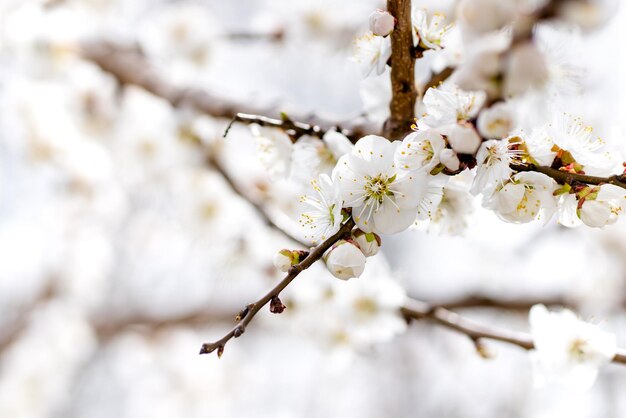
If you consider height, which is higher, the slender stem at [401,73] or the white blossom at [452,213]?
the slender stem at [401,73]

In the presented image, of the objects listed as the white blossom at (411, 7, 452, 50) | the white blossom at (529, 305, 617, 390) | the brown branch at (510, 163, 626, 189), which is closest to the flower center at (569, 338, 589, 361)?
the white blossom at (529, 305, 617, 390)

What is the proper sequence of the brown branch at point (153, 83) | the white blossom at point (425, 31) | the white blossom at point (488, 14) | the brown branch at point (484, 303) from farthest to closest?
the brown branch at point (484, 303) < the brown branch at point (153, 83) < the white blossom at point (425, 31) < the white blossom at point (488, 14)

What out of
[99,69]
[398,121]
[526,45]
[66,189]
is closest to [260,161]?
[398,121]

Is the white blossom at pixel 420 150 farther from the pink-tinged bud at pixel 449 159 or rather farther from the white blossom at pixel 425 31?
the white blossom at pixel 425 31

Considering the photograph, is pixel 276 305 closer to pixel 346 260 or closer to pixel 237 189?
pixel 346 260

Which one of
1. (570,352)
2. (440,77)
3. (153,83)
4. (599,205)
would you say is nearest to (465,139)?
(599,205)

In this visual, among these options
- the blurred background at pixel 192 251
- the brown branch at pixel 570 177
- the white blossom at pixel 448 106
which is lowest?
the blurred background at pixel 192 251

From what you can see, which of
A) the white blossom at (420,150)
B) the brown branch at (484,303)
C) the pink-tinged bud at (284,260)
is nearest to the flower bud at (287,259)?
the pink-tinged bud at (284,260)
